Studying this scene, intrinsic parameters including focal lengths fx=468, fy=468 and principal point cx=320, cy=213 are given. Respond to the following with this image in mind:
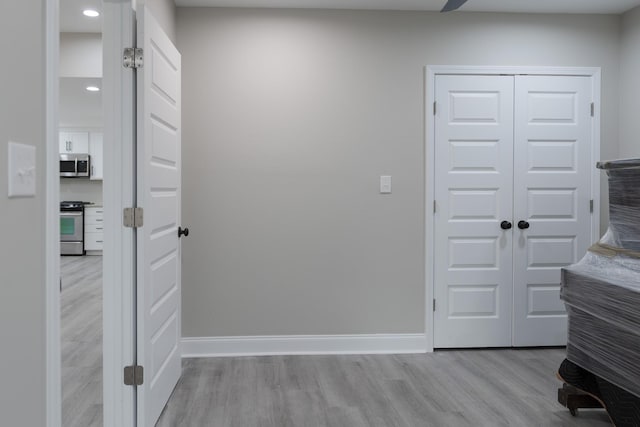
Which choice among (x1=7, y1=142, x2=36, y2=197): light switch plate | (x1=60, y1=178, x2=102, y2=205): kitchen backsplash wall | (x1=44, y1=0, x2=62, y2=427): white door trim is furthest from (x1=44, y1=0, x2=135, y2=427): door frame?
(x1=60, y1=178, x2=102, y2=205): kitchen backsplash wall

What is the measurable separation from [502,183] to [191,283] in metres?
2.45

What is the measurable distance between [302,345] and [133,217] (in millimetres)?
1784

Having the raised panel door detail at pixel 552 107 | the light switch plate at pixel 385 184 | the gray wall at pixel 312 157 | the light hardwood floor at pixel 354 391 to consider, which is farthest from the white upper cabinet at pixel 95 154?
the raised panel door detail at pixel 552 107

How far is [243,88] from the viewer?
11.3ft

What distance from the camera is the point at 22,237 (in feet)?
3.80

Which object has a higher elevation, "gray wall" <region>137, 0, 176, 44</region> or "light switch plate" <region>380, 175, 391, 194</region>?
"gray wall" <region>137, 0, 176, 44</region>

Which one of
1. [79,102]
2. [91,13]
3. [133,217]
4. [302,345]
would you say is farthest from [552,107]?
[79,102]

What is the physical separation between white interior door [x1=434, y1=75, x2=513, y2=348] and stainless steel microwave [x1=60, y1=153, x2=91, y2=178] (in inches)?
298

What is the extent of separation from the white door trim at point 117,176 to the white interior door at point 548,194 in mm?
2765

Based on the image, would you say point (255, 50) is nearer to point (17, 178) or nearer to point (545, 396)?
point (17, 178)

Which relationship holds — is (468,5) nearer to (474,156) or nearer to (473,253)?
(474,156)

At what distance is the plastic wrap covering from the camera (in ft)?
6.75

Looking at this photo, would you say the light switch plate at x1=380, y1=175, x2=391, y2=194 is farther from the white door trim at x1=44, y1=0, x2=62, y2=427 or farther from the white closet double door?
the white door trim at x1=44, y1=0, x2=62, y2=427

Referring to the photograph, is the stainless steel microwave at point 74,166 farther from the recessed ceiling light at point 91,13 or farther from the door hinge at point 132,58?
the door hinge at point 132,58
